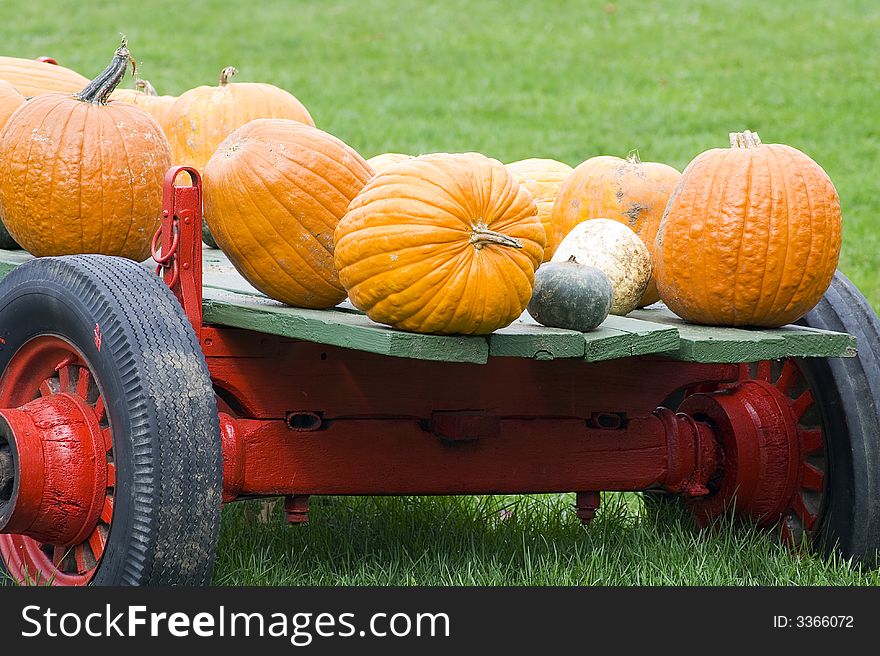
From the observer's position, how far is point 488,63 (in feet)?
44.1

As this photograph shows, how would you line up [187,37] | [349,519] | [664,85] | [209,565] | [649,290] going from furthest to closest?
1. [187,37]
2. [664,85]
3. [349,519]
4. [649,290]
5. [209,565]

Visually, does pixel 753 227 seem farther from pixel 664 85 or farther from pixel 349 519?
pixel 664 85

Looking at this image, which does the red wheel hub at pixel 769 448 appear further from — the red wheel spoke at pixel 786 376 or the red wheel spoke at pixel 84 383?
the red wheel spoke at pixel 84 383

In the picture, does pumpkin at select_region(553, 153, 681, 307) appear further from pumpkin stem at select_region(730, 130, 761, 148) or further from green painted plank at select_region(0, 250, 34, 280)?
green painted plank at select_region(0, 250, 34, 280)

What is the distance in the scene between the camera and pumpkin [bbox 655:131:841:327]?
3.34 metres

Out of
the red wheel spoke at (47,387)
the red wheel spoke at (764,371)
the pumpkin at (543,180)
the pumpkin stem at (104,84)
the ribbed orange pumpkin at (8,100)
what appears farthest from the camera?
the ribbed orange pumpkin at (8,100)

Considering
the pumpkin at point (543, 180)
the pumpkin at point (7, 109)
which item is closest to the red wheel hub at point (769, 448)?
the pumpkin at point (543, 180)

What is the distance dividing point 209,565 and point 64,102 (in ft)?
5.04

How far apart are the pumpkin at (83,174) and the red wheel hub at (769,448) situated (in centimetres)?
177

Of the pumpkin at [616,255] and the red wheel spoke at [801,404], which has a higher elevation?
the pumpkin at [616,255]

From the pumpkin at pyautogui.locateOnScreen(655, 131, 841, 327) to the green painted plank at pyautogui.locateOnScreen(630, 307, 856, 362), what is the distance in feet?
0.24

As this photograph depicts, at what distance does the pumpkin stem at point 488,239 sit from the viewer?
117 inches

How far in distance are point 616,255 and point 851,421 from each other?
33.5 inches

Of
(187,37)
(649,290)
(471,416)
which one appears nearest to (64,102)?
(471,416)
